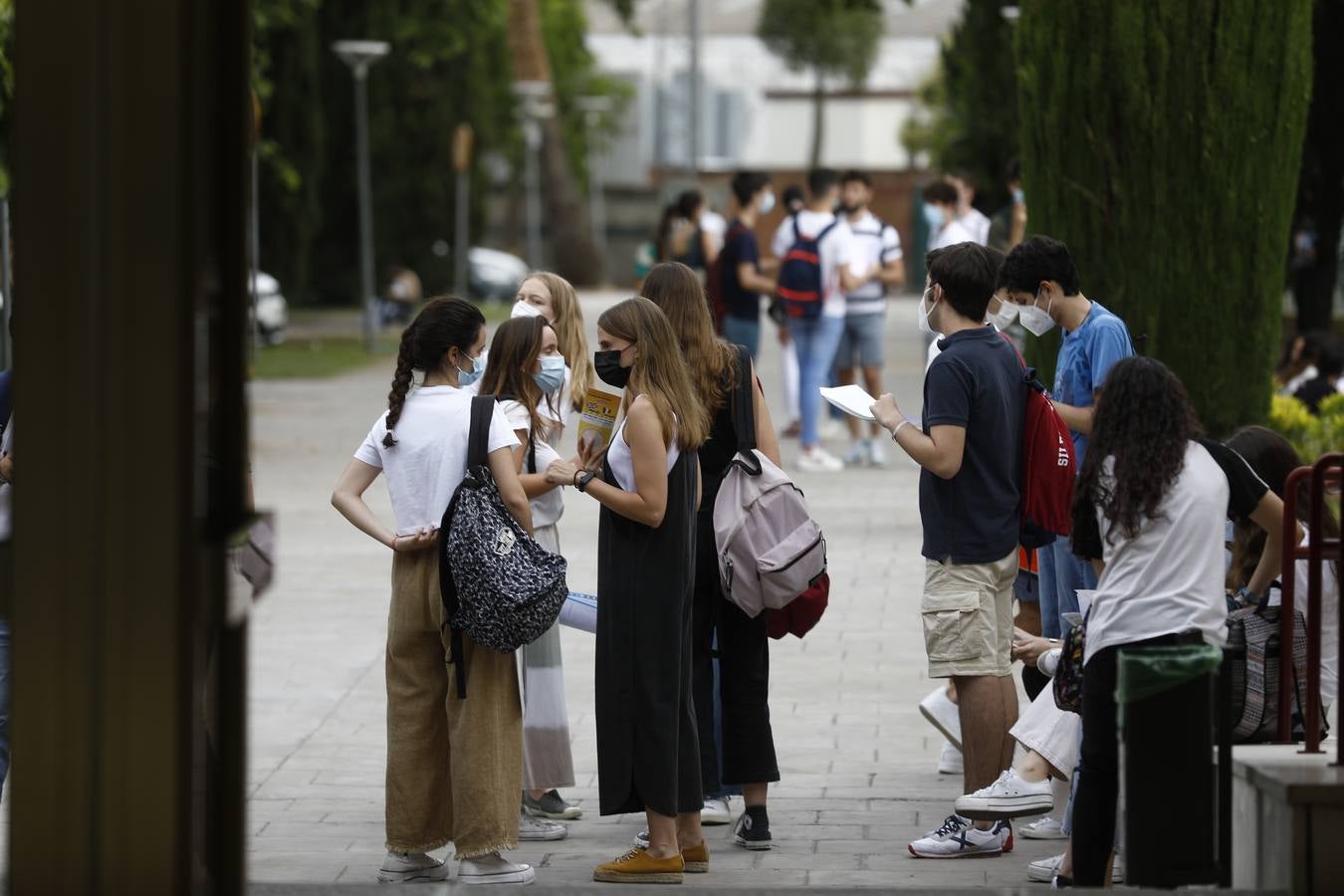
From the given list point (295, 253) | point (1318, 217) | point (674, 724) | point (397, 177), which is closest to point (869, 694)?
point (674, 724)

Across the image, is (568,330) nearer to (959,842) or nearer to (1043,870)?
(959,842)

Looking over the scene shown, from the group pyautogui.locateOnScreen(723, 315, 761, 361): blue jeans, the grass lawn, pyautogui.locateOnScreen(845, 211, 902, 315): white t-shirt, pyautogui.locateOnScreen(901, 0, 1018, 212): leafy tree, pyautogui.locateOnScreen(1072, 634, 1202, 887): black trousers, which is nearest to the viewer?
pyautogui.locateOnScreen(1072, 634, 1202, 887): black trousers

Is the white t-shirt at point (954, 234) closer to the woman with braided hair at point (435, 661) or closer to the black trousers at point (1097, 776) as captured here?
the woman with braided hair at point (435, 661)

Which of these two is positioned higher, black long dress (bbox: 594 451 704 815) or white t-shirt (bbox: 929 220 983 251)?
white t-shirt (bbox: 929 220 983 251)

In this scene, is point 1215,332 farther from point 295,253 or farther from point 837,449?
point 295,253

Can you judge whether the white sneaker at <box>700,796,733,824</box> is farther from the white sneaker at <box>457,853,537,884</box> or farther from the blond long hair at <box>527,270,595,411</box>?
the blond long hair at <box>527,270,595,411</box>

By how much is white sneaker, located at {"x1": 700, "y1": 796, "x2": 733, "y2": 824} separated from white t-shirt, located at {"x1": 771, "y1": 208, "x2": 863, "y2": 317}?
25.9 ft

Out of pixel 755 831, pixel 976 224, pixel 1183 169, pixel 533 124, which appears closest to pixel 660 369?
pixel 755 831

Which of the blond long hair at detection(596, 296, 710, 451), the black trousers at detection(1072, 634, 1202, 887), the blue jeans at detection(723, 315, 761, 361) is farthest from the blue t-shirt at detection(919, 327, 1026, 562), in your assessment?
the blue jeans at detection(723, 315, 761, 361)

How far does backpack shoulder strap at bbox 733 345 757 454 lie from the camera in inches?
242

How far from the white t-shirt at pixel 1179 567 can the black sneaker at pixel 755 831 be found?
1717mm

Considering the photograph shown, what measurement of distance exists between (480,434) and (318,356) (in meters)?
23.5

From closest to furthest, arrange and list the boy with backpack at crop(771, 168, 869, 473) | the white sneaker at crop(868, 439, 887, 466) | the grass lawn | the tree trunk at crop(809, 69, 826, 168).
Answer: the boy with backpack at crop(771, 168, 869, 473), the white sneaker at crop(868, 439, 887, 466), the grass lawn, the tree trunk at crop(809, 69, 826, 168)

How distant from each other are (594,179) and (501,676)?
5947 centimetres
